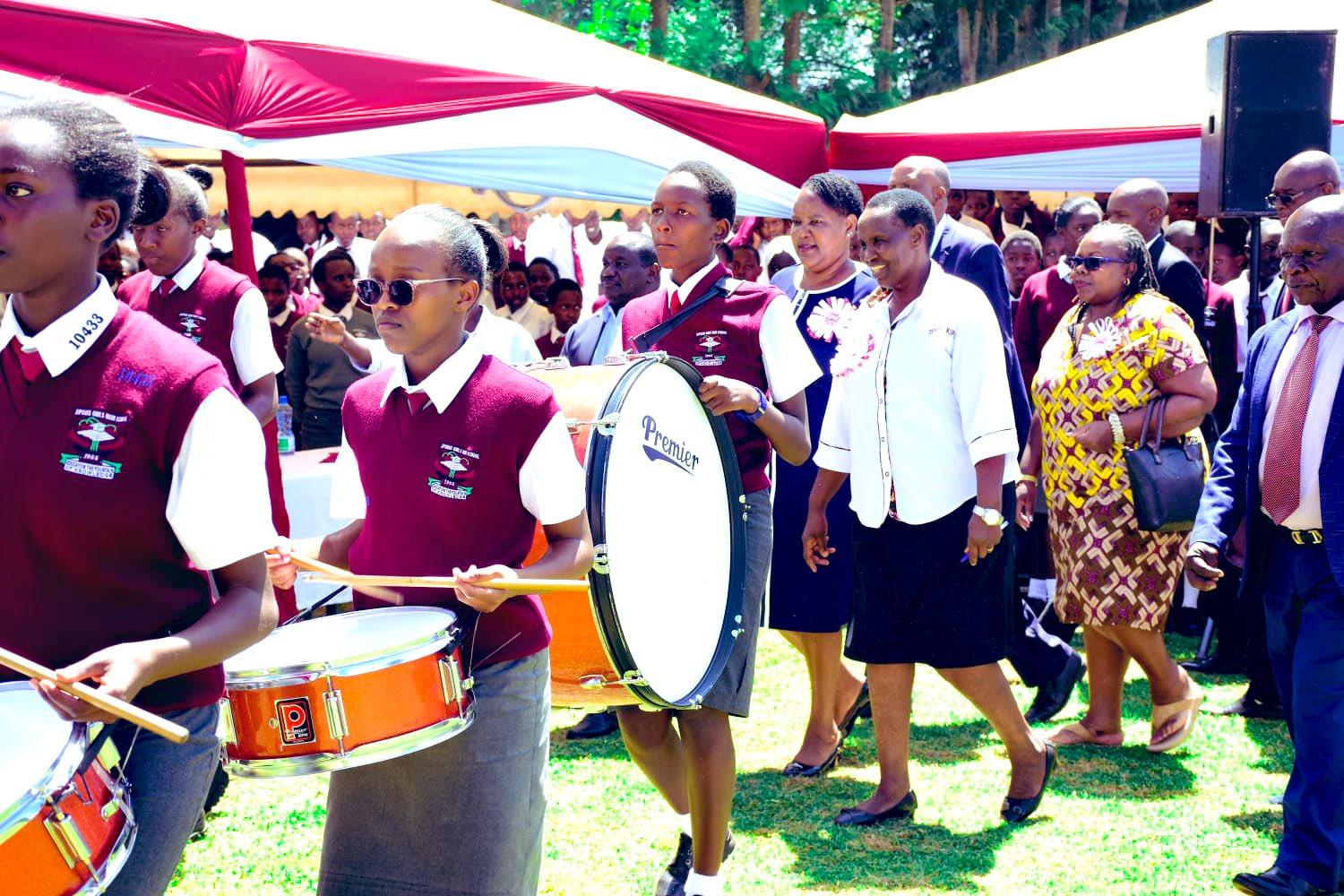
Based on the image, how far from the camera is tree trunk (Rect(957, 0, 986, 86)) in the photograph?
31.7 metres

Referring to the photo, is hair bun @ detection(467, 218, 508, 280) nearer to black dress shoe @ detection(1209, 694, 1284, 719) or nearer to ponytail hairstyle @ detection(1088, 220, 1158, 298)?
ponytail hairstyle @ detection(1088, 220, 1158, 298)

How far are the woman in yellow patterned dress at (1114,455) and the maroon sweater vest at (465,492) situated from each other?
121 inches

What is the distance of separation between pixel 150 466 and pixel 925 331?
311cm

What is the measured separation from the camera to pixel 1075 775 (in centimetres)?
590

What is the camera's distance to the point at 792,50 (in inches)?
1145

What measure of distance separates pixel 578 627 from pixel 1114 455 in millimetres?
2716

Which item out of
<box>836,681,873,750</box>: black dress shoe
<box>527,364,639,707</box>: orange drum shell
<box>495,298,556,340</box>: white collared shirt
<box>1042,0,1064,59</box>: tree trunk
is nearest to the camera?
<box>527,364,639,707</box>: orange drum shell

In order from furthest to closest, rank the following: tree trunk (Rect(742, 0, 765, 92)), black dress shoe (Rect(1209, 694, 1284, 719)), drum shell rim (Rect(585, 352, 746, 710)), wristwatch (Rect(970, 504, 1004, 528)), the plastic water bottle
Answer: tree trunk (Rect(742, 0, 765, 92)), the plastic water bottle, black dress shoe (Rect(1209, 694, 1284, 719)), wristwatch (Rect(970, 504, 1004, 528)), drum shell rim (Rect(585, 352, 746, 710))

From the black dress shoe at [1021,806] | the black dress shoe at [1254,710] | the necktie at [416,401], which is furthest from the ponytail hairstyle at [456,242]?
the black dress shoe at [1254,710]

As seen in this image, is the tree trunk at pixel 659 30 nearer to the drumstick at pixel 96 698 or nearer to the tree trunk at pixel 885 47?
the tree trunk at pixel 885 47

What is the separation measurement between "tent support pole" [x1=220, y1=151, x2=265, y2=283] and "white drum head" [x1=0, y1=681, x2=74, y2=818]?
443 cm

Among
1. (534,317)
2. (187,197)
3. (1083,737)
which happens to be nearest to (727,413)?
(187,197)

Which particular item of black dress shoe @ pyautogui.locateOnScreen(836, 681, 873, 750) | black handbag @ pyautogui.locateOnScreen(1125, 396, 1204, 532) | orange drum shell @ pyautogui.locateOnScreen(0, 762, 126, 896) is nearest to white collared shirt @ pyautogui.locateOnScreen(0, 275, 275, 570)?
orange drum shell @ pyautogui.locateOnScreen(0, 762, 126, 896)

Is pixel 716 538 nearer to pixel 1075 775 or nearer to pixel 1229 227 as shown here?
pixel 1075 775
